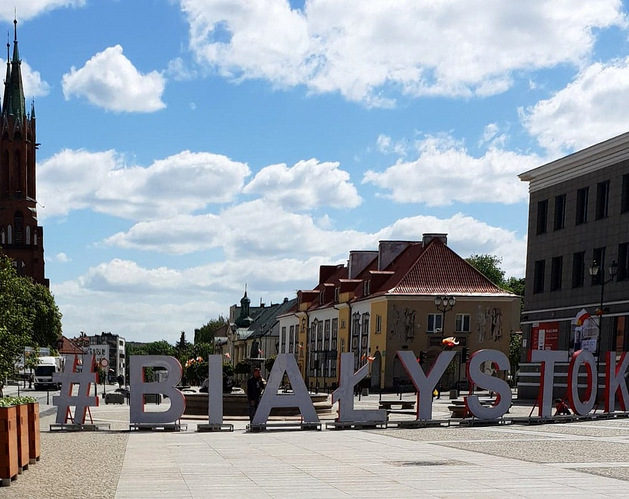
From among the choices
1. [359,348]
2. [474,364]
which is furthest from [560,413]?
[359,348]

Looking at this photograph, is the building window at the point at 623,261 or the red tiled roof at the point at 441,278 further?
the red tiled roof at the point at 441,278

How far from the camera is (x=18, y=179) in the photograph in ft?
442

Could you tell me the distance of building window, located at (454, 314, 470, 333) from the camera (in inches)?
2955

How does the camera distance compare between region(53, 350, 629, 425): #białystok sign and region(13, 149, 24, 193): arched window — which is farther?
region(13, 149, 24, 193): arched window

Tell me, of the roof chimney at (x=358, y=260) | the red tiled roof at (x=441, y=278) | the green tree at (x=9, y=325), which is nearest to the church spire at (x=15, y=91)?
the roof chimney at (x=358, y=260)

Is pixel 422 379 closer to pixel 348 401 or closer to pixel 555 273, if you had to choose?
pixel 348 401

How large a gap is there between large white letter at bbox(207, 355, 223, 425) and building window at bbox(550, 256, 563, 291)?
32505mm

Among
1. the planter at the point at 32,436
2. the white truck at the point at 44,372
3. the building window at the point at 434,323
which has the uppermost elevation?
the planter at the point at 32,436

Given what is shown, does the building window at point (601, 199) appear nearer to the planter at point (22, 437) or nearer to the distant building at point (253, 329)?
the planter at point (22, 437)

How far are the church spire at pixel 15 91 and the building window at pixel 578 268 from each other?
9937cm

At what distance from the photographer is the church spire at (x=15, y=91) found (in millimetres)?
135875

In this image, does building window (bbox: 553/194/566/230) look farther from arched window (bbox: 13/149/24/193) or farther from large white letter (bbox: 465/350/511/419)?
arched window (bbox: 13/149/24/193)

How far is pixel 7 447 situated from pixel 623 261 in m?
40.3

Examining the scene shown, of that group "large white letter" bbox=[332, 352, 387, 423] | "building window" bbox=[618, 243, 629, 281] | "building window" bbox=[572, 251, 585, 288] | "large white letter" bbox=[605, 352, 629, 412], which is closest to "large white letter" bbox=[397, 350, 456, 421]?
"large white letter" bbox=[332, 352, 387, 423]
